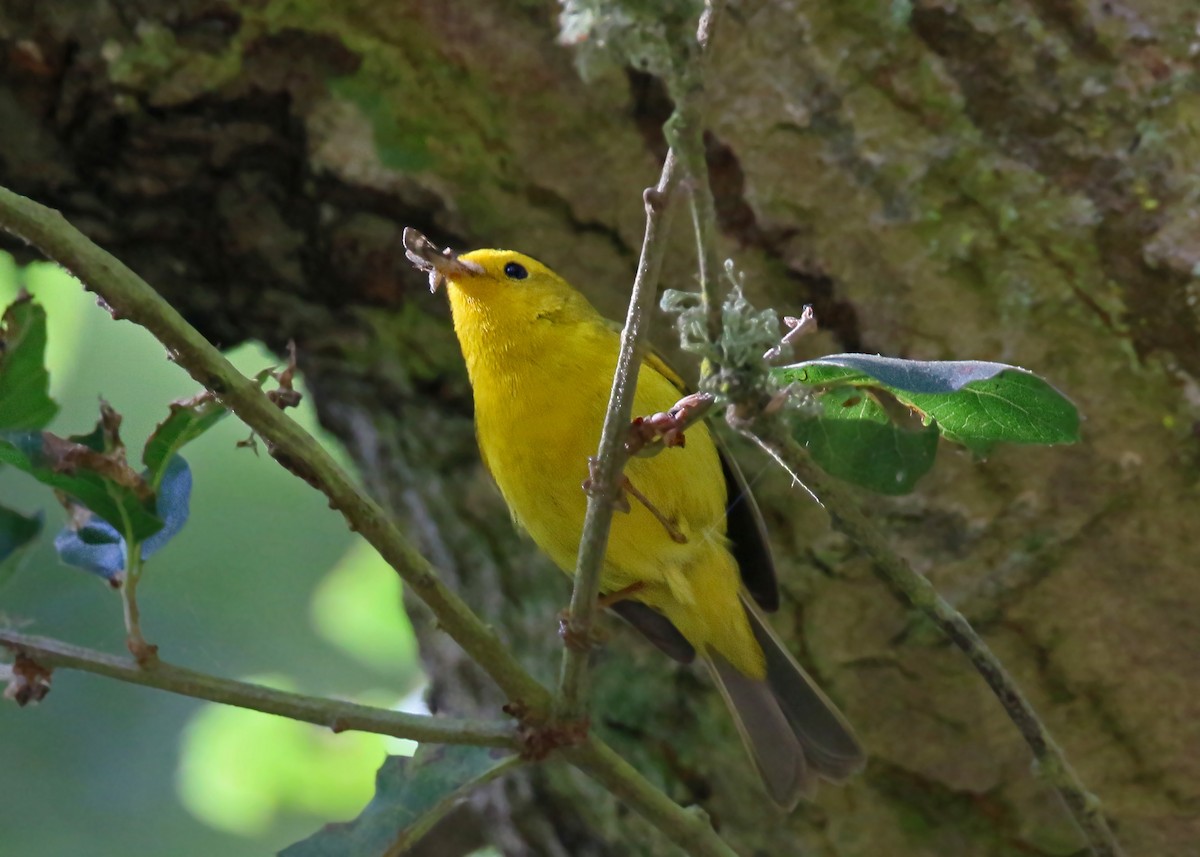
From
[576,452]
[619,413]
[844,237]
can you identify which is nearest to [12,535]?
[576,452]

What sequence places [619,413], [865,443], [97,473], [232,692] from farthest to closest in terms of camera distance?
1. [865,443]
2. [97,473]
3. [232,692]
4. [619,413]

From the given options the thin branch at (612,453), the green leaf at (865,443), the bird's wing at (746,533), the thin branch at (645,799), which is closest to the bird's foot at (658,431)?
the thin branch at (612,453)

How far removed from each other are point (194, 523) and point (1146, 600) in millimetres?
3982

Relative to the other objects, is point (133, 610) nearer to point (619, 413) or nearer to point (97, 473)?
point (97, 473)

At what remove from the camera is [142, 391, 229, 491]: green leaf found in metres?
1.94

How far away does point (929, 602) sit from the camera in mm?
1887

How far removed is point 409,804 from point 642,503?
35.6 inches

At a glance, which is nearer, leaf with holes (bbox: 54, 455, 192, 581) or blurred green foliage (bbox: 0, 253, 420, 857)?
leaf with holes (bbox: 54, 455, 192, 581)

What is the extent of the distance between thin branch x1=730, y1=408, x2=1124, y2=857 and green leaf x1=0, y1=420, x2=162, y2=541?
0.93m

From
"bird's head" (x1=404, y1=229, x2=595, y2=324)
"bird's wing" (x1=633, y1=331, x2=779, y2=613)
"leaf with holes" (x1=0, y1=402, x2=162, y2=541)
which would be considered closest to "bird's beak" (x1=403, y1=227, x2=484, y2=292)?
"bird's head" (x1=404, y1=229, x2=595, y2=324)

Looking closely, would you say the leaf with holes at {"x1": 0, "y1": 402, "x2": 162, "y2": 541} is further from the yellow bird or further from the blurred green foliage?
the blurred green foliage

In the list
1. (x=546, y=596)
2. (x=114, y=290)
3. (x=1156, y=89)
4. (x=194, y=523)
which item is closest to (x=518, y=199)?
(x=546, y=596)

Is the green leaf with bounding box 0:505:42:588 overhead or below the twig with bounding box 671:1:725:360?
overhead

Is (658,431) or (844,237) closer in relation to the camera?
(658,431)
